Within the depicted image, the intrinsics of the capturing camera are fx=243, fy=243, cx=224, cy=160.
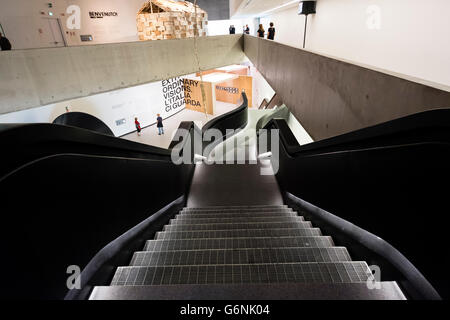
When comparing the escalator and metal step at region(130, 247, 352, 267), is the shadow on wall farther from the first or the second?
metal step at region(130, 247, 352, 267)

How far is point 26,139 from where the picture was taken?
3.51ft

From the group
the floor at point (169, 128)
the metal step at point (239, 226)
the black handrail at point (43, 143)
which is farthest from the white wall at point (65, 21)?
the metal step at point (239, 226)

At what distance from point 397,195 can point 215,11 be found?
→ 63.4ft

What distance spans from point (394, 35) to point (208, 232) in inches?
177

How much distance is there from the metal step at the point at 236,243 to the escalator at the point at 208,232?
0.03 feet

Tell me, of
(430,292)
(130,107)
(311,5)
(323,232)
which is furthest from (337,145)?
(130,107)

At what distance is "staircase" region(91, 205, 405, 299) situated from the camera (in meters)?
1.19

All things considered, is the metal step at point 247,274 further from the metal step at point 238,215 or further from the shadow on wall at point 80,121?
the shadow on wall at point 80,121

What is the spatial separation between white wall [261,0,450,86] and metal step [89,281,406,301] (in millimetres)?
3313

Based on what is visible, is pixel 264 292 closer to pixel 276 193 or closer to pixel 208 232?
pixel 208 232

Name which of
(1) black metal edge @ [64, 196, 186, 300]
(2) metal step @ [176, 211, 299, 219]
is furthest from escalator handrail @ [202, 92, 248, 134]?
(1) black metal edge @ [64, 196, 186, 300]

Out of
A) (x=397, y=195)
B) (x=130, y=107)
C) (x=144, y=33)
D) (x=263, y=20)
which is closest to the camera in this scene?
(x=397, y=195)

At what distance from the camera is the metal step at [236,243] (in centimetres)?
195

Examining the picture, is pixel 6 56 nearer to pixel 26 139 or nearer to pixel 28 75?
pixel 28 75
